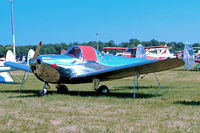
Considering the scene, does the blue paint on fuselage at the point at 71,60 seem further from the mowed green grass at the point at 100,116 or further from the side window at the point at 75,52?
the mowed green grass at the point at 100,116

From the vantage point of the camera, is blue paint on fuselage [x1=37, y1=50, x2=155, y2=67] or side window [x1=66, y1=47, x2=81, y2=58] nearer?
blue paint on fuselage [x1=37, y1=50, x2=155, y2=67]

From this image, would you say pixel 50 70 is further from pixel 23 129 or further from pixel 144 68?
pixel 23 129

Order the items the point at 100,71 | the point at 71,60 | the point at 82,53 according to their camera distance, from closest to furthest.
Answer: the point at 100,71, the point at 71,60, the point at 82,53

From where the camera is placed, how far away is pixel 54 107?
8.00m

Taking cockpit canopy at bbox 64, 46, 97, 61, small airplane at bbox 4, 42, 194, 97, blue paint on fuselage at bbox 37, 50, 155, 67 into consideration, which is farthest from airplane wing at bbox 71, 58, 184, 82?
cockpit canopy at bbox 64, 46, 97, 61

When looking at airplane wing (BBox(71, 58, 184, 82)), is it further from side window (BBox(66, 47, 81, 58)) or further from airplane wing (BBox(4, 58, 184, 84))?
side window (BBox(66, 47, 81, 58))

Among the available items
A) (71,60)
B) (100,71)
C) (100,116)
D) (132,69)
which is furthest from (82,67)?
(100,116)

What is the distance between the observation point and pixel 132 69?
377 inches

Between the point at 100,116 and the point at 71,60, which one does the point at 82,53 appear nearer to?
the point at 71,60

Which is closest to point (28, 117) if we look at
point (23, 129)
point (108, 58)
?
point (23, 129)

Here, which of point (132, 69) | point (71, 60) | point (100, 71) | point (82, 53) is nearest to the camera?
point (132, 69)

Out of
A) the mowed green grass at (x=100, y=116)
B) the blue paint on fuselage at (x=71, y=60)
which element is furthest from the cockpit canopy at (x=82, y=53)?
the mowed green grass at (x=100, y=116)

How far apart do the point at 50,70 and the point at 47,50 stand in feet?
358

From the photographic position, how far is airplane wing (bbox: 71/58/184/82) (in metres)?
8.77
